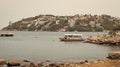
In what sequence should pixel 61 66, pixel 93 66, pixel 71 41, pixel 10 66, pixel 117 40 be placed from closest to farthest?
pixel 93 66 < pixel 61 66 < pixel 10 66 < pixel 117 40 < pixel 71 41

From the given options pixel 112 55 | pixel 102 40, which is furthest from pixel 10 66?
pixel 102 40

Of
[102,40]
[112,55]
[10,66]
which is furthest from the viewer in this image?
[102,40]

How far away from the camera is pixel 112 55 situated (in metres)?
65.1

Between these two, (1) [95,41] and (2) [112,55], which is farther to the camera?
(1) [95,41]

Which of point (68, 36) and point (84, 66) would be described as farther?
point (68, 36)

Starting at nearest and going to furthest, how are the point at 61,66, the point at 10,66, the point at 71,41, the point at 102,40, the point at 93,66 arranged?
the point at 93,66 < the point at 61,66 < the point at 10,66 < the point at 102,40 < the point at 71,41

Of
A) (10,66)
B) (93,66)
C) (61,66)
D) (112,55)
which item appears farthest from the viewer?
(112,55)

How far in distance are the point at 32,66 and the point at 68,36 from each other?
10146cm

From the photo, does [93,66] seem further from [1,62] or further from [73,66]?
[1,62]

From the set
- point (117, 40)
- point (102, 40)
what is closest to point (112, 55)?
point (117, 40)

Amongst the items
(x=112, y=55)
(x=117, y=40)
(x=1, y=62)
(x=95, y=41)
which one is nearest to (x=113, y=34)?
(x=95, y=41)

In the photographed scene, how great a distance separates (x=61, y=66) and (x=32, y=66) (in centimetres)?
516

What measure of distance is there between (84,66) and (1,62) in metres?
16.4

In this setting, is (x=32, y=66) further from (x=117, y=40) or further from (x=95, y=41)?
(x=95, y=41)
